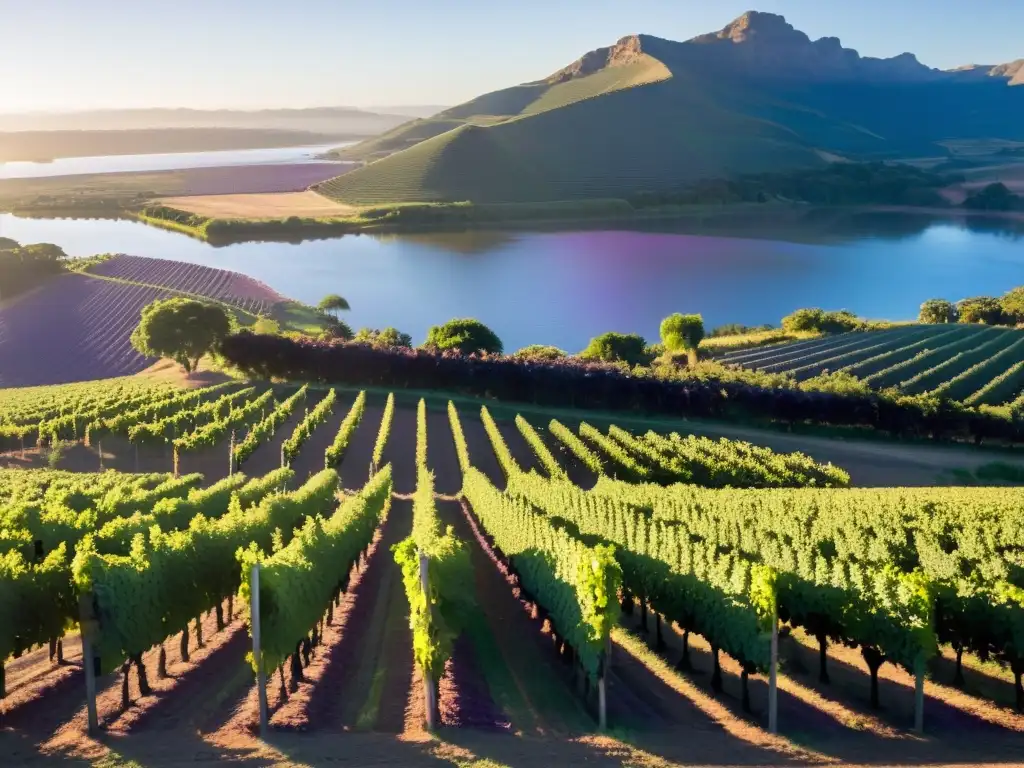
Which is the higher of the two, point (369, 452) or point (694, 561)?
point (694, 561)

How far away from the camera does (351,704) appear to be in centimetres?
893

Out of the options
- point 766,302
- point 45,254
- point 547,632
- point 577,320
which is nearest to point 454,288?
point 577,320

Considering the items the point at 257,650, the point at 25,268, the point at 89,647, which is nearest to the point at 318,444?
the point at 89,647

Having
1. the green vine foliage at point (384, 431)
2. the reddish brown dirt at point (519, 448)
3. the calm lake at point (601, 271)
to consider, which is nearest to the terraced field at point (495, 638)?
the green vine foliage at point (384, 431)

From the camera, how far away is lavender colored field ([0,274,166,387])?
46.3 meters

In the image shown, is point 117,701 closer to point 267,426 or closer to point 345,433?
point 345,433

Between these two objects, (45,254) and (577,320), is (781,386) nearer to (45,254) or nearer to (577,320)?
(577,320)

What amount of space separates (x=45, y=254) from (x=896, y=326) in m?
63.0

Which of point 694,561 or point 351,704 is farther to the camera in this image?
point 694,561

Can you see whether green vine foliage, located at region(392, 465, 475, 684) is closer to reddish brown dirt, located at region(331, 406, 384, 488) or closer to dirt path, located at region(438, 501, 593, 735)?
dirt path, located at region(438, 501, 593, 735)

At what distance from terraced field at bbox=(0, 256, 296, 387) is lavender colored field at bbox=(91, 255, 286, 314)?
0.07 metres

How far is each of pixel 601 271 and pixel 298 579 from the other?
250 feet

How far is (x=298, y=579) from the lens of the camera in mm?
9453

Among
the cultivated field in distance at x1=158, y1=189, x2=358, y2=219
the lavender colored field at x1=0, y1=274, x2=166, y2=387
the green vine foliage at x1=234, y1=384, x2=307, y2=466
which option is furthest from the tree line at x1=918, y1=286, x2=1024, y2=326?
the cultivated field in distance at x1=158, y1=189, x2=358, y2=219
